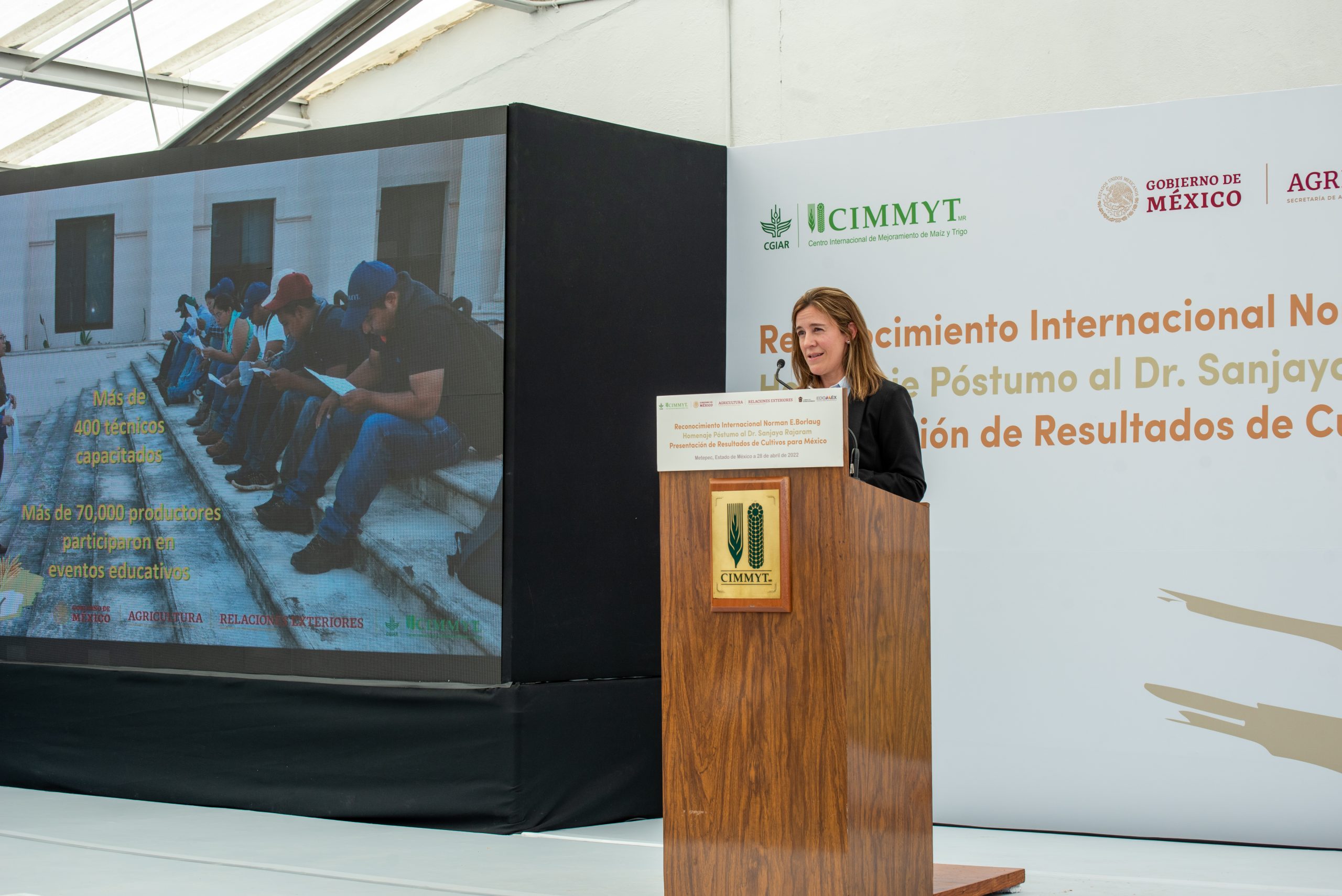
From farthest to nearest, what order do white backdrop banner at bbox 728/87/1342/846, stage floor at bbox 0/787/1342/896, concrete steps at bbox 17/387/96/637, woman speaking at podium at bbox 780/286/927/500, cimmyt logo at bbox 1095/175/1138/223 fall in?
concrete steps at bbox 17/387/96/637 < cimmyt logo at bbox 1095/175/1138/223 < white backdrop banner at bbox 728/87/1342/846 < stage floor at bbox 0/787/1342/896 < woman speaking at podium at bbox 780/286/927/500

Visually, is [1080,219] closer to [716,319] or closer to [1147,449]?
[1147,449]

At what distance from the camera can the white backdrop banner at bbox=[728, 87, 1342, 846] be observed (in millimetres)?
3824

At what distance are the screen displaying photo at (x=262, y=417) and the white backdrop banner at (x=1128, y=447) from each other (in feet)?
4.88

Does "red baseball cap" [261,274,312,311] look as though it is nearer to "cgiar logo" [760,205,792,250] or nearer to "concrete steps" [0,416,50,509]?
"concrete steps" [0,416,50,509]

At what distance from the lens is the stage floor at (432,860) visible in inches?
124

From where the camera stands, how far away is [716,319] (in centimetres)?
452

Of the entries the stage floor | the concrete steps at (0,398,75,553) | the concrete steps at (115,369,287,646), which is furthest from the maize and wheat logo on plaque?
the concrete steps at (0,398,75,553)

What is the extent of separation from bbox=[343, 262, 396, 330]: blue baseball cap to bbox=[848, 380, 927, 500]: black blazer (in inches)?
77.9

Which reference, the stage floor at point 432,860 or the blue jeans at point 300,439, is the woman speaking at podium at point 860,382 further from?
the blue jeans at point 300,439

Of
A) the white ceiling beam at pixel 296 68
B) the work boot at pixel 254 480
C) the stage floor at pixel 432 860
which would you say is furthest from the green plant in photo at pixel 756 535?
the white ceiling beam at pixel 296 68

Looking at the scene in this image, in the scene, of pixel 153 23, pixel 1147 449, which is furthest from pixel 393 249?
pixel 153 23

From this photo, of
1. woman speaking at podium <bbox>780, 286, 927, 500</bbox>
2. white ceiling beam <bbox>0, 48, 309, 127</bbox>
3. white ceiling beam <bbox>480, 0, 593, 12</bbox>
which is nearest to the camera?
woman speaking at podium <bbox>780, 286, 927, 500</bbox>

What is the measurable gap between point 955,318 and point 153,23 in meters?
5.54

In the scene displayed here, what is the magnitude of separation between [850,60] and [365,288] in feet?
12.7
